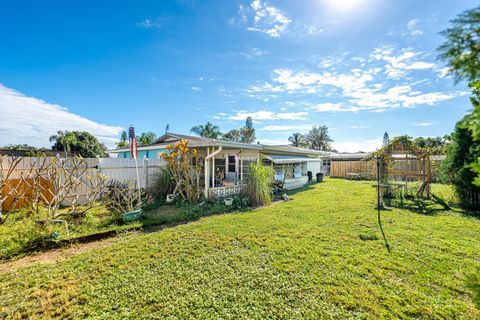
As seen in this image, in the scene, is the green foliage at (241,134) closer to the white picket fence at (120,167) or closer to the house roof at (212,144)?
the house roof at (212,144)

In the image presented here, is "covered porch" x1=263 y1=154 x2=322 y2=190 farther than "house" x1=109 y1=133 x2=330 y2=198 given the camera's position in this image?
Yes

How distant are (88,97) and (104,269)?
2024cm

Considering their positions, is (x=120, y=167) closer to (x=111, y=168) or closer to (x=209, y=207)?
(x=111, y=168)

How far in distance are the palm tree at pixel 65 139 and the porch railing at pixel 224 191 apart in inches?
1237

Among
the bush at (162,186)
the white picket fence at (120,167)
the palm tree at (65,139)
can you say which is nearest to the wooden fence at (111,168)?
the white picket fence at (120,167)

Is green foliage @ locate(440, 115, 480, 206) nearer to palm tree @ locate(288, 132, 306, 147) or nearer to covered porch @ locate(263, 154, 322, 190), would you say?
covered porch @ locate(263, 154, 322, 190)

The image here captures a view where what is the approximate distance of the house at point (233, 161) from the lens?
10508 mm

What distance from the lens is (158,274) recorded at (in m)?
3.89

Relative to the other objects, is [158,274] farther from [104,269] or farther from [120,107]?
[120,107]

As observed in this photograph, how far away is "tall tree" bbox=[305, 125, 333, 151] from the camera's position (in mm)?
49594

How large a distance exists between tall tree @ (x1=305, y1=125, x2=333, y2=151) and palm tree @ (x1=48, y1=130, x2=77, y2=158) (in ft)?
158

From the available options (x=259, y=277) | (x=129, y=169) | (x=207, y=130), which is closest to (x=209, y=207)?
(x=259, y=277)

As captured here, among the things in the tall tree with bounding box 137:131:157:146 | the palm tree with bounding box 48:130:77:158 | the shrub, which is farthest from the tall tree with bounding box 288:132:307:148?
the shrub

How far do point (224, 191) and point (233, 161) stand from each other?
507cm
